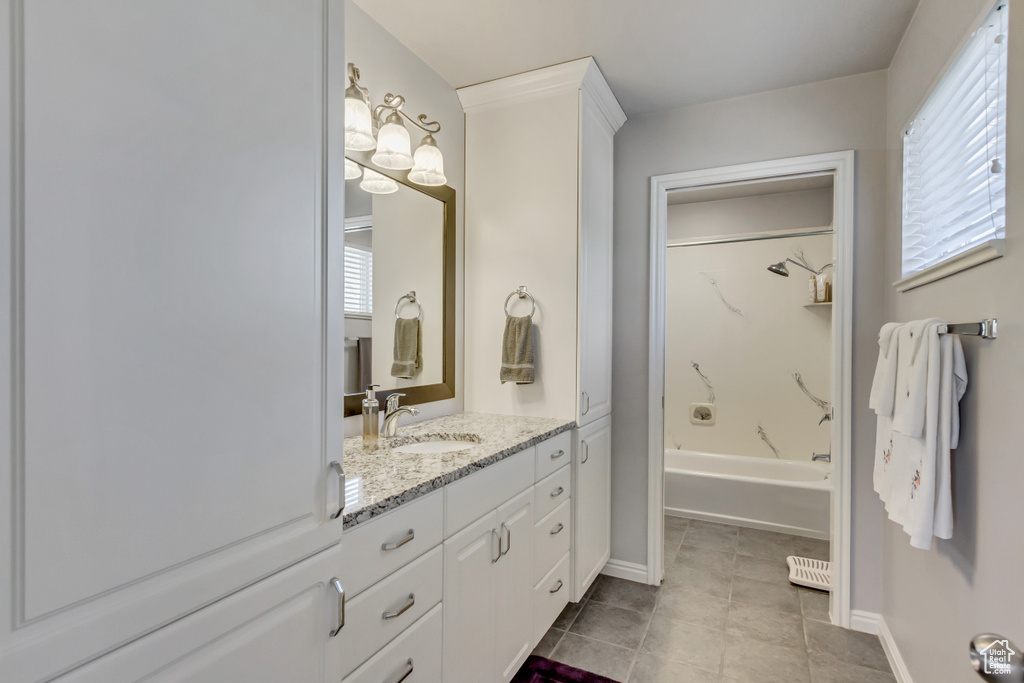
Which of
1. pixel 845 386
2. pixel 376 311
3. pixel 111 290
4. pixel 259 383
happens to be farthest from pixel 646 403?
pixel 111 290

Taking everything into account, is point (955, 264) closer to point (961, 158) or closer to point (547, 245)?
point (961, 158)

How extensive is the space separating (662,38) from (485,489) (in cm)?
183

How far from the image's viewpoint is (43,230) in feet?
1.95

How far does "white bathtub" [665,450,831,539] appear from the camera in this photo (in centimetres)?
334

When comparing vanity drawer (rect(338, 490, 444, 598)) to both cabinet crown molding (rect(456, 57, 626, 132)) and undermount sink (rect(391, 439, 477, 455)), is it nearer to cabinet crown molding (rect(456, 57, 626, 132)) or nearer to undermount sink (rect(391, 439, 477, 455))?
undermount sink (rect(391, 439, 477, 455))

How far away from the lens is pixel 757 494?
11.4 feet

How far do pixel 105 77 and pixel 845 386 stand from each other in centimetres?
265

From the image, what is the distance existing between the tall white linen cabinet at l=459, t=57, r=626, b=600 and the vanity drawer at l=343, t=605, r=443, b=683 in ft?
3.35

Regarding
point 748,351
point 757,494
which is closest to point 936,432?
point 757,494

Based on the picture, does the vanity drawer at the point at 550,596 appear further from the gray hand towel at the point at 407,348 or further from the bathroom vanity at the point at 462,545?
the gray hand towel at the point at 407,348

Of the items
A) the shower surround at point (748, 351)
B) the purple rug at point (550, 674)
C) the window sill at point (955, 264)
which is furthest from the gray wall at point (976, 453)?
the shower surround at point (748, 351)

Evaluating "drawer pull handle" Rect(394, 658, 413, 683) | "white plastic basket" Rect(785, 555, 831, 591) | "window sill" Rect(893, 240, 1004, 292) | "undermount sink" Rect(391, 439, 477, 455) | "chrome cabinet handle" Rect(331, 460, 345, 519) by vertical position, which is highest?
"window sill" Rect(893, 240, 1004, 292)

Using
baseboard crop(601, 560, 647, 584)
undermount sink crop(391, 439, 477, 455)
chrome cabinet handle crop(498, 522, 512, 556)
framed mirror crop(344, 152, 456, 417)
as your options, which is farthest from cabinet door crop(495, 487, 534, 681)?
baseboard crop(601, 560, 647, 584)

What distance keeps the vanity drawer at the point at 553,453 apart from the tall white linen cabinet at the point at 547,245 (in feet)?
0.23
